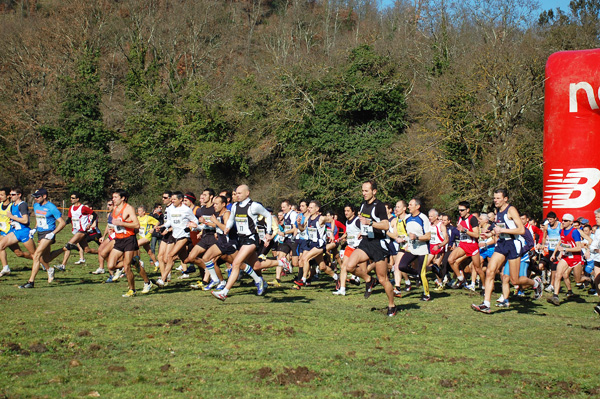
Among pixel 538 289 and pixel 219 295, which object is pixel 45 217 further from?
pixel 538 289

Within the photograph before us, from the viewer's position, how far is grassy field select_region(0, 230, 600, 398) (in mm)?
6121

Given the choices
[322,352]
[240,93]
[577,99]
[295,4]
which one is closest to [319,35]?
[295,4]

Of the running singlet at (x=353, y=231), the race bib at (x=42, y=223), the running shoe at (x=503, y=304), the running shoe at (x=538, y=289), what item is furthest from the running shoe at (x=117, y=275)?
the running shoe at (x=538, y=289)

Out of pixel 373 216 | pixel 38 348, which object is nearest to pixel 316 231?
pixel 373 216

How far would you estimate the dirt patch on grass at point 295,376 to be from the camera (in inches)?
248

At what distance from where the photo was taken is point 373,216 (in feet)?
33.8

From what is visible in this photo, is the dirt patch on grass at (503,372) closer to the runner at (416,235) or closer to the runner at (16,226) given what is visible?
the runner at (416,235)

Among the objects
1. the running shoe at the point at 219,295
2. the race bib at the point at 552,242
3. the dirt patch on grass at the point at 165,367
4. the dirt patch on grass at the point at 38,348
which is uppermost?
the race bib at the point at 552,242

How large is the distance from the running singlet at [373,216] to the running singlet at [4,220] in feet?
26.8

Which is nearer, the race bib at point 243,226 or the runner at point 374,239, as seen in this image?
the runner at point 374,239

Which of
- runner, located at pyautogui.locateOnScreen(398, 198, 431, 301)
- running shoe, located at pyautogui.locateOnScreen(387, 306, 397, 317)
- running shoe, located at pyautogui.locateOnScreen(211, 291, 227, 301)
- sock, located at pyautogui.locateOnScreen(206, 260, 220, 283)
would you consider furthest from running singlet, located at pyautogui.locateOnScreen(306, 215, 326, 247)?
running shoe, located at pyautogui.locateOnScreen(211, 291, 227, 301)

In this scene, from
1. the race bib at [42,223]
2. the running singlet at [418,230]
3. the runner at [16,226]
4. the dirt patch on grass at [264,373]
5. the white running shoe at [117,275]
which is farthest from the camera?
the white running shoe at [117,275]

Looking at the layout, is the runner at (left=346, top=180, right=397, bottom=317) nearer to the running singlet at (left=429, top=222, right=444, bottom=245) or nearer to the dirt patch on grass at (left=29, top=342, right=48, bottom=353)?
the running singlet at (left=429, top=222, right=444, bottom=245)

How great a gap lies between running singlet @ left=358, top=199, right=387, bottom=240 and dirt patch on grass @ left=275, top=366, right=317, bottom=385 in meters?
4.02
